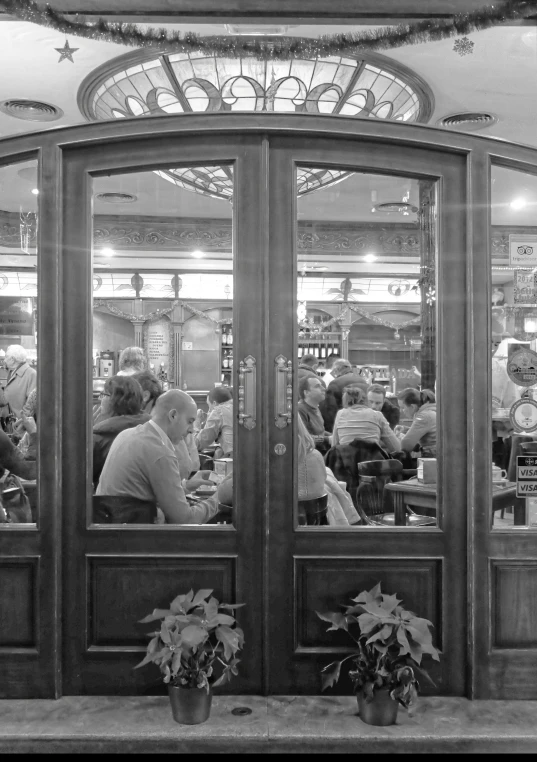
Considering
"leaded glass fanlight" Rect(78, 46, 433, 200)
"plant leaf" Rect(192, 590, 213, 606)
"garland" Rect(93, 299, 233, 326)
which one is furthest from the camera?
"leaded glass fanlight" Rect(78, 46, 433, 200)

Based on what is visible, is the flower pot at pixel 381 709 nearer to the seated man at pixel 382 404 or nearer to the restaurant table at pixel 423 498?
the restaurant table at pixel 423 498

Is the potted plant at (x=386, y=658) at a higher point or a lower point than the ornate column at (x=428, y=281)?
lower

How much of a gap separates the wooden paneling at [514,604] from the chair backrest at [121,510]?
4.98ft

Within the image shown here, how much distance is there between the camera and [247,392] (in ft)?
9.82

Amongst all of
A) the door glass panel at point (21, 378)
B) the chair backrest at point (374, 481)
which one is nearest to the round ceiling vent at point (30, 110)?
the door glass panel at point (21, 378)

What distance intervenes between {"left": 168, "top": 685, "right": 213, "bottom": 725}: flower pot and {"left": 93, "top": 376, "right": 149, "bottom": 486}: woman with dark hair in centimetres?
94

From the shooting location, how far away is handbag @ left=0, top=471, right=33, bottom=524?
3.07 meters

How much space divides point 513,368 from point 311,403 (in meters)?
0.92

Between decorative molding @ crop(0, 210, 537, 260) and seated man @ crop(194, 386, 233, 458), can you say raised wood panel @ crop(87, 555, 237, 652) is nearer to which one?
seated man @ crop(194, 386, 233, 458)

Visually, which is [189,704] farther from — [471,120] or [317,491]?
[471,120]

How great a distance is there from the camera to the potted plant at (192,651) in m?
2.72

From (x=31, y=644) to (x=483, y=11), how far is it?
134 inches

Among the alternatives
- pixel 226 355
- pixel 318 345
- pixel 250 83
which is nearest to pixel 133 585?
pixel 226 355

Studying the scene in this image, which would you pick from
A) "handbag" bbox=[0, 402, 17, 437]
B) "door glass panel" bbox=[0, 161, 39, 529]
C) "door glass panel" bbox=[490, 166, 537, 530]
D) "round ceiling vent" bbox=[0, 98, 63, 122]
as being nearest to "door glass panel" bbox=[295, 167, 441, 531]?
"door glass panel" bbox=[490, 166, 537, 530]
